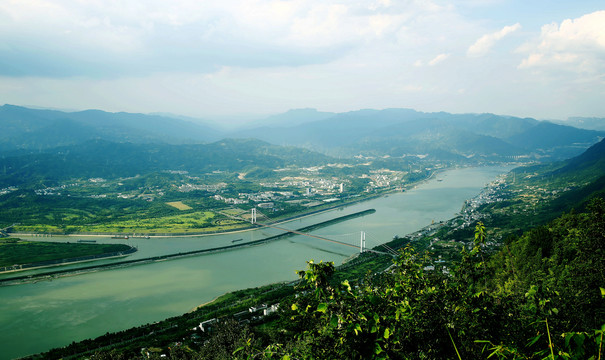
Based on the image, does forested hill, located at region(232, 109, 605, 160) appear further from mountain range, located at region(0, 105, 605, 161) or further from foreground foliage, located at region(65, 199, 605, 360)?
foreground foliage, located at region(65, 199, 605, 360)

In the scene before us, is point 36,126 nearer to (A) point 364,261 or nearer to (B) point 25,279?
(B) point 25,279

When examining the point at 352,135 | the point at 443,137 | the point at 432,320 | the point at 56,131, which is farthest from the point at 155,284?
the point at 352,135

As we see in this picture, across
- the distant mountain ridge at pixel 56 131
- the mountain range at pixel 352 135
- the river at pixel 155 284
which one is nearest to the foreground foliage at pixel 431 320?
the river at pixel 155 284

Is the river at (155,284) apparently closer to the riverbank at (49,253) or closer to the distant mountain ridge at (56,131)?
the riverbank at (49,253)

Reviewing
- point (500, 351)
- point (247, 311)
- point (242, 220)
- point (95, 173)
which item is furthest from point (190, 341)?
point (95, 173)

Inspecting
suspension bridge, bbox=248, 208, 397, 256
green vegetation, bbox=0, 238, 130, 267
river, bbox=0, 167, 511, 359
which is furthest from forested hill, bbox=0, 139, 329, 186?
river, bbox=0, 167, 511, 359

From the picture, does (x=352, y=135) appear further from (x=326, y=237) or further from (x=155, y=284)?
(x=155, y=284)
